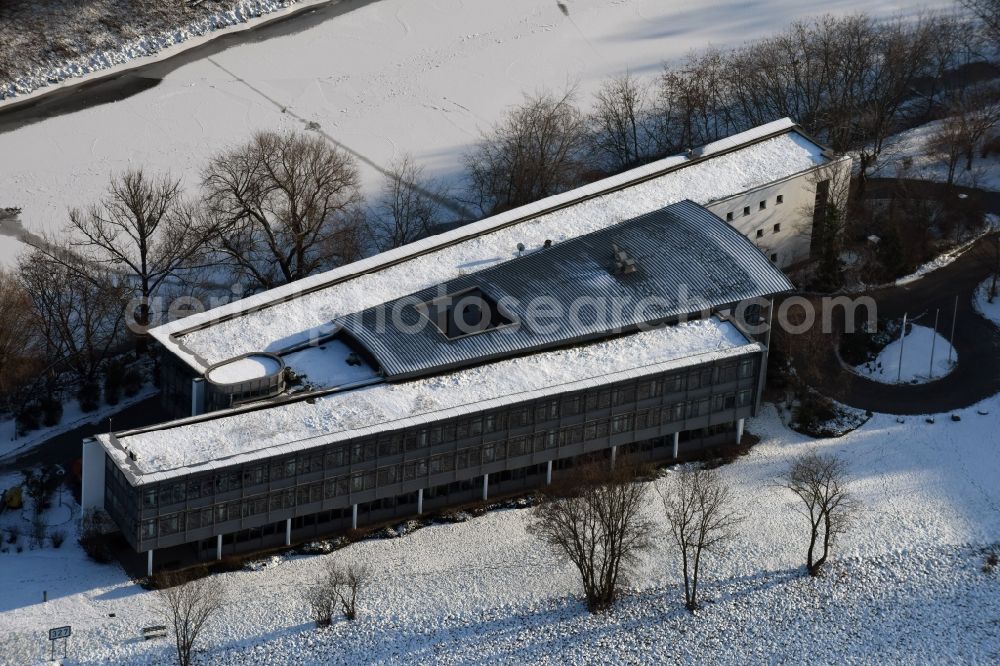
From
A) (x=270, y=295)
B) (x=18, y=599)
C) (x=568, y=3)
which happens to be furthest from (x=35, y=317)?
(x=568, y=3)

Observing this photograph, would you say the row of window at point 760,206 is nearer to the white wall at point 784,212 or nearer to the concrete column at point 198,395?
the white wall at point 784,212

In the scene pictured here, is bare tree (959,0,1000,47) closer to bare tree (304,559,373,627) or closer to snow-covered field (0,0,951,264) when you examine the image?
snow-covered field (0,0,951,264)

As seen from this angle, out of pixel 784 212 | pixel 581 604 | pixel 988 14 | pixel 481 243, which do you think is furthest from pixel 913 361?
pixel 988 14

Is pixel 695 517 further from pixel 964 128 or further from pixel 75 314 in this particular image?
pixel 964 128

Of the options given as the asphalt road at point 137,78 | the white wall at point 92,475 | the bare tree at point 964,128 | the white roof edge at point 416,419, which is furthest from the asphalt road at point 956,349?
the asphalt road at point 137,78

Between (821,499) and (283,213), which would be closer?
(821,499)
